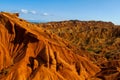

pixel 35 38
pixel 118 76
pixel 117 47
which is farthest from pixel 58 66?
pixel 117 47

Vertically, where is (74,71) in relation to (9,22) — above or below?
below

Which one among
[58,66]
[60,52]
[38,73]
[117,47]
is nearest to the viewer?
[38,73]

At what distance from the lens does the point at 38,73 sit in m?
80.6

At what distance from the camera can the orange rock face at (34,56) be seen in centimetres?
8156

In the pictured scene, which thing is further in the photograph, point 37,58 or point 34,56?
point 34,56

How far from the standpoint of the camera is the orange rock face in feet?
268

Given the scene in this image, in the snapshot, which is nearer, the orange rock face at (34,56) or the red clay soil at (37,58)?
the orange rock face at (34,56)

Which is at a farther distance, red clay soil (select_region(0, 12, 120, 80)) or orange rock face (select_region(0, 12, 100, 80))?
red clay soil (select_region(0, 12, 120, 80))

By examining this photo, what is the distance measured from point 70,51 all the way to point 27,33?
600 inches

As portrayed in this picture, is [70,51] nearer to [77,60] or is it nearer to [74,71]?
[77,60]

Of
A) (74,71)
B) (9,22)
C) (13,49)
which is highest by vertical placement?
(9,22)

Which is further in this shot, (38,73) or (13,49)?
(13,49)

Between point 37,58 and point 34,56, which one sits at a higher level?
point 34,56

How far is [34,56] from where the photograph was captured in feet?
286
